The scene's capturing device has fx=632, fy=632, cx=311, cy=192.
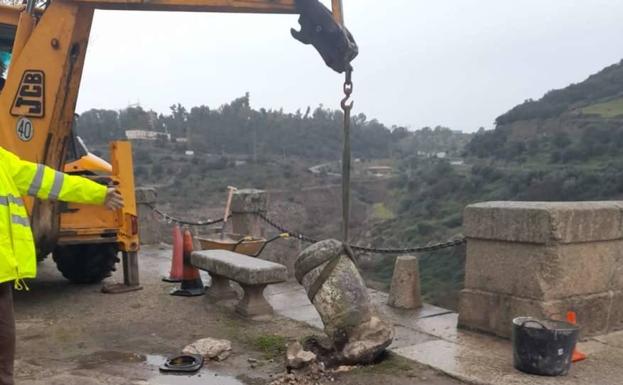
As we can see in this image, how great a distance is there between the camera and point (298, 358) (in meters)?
4.87

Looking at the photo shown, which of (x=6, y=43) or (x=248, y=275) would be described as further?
(x=6, y=43)


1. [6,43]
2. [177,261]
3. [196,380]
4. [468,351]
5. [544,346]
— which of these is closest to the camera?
[544,346]

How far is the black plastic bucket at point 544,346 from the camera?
4523 millimetres

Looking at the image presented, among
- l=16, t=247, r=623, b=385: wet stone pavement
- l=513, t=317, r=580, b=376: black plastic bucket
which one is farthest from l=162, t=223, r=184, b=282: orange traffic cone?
l=513, t=317, r=580, b=376: black plastic bucket

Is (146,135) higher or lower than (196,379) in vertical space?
higher

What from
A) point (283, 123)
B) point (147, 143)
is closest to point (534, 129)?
point (283, 123)

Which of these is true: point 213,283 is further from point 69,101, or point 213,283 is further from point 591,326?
point 591,326

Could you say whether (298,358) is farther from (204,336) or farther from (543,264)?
(543,264)

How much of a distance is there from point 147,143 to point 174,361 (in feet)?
174

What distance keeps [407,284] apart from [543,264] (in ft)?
6.03

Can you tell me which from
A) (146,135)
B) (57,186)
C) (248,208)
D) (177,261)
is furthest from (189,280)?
(146,135)

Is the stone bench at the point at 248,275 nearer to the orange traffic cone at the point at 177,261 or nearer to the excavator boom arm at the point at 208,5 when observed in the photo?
the orange traffic cone at the point at 177,261

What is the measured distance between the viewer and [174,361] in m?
5.23

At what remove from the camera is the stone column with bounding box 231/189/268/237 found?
9852 millimetres
